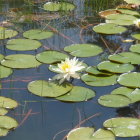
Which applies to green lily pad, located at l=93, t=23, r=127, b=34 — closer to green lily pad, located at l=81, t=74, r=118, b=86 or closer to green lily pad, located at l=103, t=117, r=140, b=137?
green lily pad, located at l=81, t=74, r=118, b=86

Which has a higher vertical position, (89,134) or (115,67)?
(115,67)

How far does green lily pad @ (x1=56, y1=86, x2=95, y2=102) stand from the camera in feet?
7.60

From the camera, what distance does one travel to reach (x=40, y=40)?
10.3ft

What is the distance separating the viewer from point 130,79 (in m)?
2.49

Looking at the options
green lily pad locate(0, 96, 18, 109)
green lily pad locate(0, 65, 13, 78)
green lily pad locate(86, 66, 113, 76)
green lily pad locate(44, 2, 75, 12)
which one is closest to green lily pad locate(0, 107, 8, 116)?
green lily pad locate(0, 96, 18, 109)

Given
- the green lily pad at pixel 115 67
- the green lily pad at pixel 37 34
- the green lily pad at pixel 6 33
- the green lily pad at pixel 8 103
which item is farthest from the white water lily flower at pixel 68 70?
the green lily pad at pixel 6 33

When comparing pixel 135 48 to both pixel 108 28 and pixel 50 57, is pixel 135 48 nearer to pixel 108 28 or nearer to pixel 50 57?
pixel 108 28

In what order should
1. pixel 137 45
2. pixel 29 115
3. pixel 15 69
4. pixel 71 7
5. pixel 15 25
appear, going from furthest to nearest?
pixel 71 7
pixel 15 25
pixel 137 45
pixel 15 69
pixel 29 115

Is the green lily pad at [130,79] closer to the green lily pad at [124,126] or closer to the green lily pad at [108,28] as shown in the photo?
the green lily pad at [124,126]

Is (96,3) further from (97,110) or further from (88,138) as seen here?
(88,138)

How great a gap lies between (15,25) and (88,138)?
177cm

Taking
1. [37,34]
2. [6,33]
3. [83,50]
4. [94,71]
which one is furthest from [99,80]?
[6,33]

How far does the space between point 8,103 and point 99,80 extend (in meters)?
0.61

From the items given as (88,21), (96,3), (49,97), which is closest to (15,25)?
(88,21)
